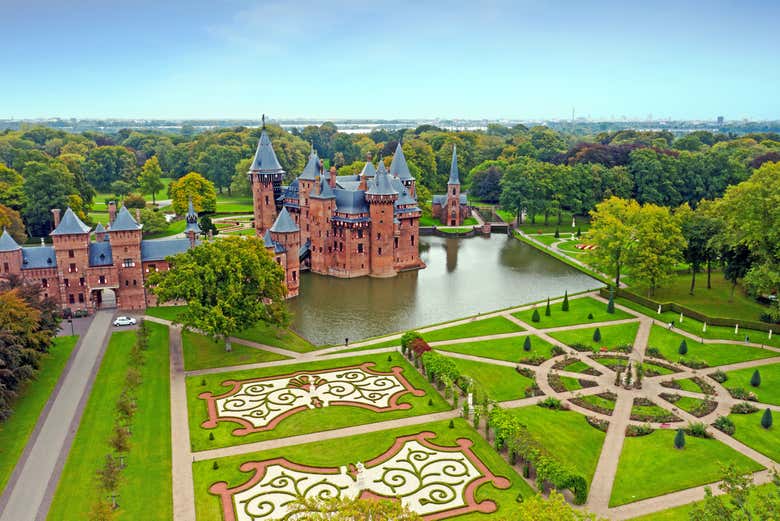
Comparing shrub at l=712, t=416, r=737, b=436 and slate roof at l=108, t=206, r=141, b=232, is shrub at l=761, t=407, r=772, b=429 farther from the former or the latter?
slate roof at l=108, t=206, r=141, b=232

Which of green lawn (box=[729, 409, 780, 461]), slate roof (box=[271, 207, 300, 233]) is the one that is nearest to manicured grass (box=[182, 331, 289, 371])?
slate roof (box=[271, 207, 300, 233])

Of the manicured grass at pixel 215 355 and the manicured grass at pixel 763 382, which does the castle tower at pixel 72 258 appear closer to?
the manicured grass at pixel 215 355

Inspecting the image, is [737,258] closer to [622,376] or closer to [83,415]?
[622,376]

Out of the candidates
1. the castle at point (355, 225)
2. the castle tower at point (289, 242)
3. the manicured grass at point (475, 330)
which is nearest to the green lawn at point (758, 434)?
the manicured grass at point (475, 330)

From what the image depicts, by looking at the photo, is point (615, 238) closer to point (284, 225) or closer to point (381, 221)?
point (381, 221)

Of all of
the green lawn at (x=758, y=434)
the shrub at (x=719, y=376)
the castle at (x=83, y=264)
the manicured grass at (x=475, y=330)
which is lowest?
the green lawn at (x=758, y=434)
